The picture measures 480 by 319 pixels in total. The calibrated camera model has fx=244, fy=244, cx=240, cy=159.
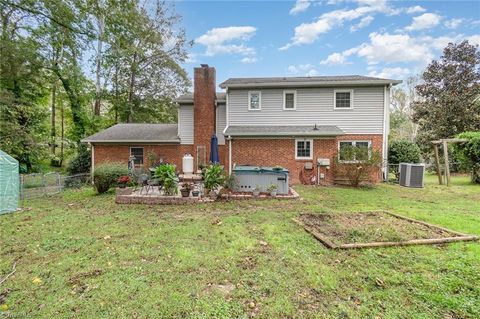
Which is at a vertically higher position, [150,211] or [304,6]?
[304,6]

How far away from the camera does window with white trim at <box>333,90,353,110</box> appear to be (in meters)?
13.1

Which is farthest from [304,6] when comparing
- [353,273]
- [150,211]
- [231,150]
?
[353,273]

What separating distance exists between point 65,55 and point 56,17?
15.4 feet

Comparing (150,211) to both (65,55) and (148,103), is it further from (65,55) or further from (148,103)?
(148,103)

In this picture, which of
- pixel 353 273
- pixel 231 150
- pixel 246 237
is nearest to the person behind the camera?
pixel 353 273

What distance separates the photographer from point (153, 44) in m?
22.1

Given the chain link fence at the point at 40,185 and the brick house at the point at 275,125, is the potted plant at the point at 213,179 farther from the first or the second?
the chain link fence at the point at 40,185

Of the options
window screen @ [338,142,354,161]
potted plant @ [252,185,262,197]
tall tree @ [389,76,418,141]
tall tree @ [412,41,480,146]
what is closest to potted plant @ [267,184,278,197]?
potted plant @ [252,185,262,197]

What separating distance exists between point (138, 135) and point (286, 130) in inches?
354

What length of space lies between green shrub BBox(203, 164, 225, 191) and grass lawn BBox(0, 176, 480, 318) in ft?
7.10

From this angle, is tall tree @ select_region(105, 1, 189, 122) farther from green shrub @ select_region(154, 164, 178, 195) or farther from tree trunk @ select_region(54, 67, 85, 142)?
Result: green shrub @ select_region(154, 164, 178, 195)

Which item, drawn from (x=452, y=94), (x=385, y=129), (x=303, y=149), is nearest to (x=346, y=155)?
(x=303, y=149)

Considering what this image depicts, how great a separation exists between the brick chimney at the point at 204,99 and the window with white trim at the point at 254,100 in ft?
6.88

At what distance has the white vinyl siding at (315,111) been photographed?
42.6 feet
